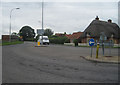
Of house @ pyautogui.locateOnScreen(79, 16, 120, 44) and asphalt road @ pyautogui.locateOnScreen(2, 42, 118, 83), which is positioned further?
house @ pyautogui.locateOnScreen(79, 16, 120, 44)

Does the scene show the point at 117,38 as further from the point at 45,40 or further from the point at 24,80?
the point at 24,80

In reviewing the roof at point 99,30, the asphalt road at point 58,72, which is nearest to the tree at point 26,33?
the roof at point 99,30

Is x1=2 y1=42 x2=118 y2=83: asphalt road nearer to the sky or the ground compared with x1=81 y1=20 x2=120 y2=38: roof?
nearer to the ground

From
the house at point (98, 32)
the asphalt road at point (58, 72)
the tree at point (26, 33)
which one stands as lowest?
the asphalt road at point (58, 72)

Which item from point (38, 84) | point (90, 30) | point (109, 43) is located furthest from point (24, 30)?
point (38, 84)

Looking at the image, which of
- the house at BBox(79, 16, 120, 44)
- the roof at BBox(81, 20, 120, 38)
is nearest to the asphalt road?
the house at BBox(79, 16, 120, 44)

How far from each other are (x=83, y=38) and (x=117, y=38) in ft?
41.1

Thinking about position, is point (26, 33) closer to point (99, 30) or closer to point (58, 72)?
point (99, 30)

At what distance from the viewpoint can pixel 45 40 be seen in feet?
124

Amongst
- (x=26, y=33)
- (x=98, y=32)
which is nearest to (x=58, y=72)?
(x=98, y=32)

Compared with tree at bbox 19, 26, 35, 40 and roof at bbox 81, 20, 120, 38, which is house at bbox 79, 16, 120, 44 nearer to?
roof at bbox 81, 20, 120, 38

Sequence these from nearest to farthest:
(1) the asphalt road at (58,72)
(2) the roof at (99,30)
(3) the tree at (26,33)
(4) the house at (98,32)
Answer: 1. (1) the asphalt road at (58,72)
2. (4) the house at (98,32)
3. (2) the roof at (99,30)
4. (3) the tree at (26,33)

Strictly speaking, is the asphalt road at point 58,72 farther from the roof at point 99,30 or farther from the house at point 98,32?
the roof at point 99,30

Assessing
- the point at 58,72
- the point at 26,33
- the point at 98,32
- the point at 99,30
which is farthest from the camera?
the point at 26,33
